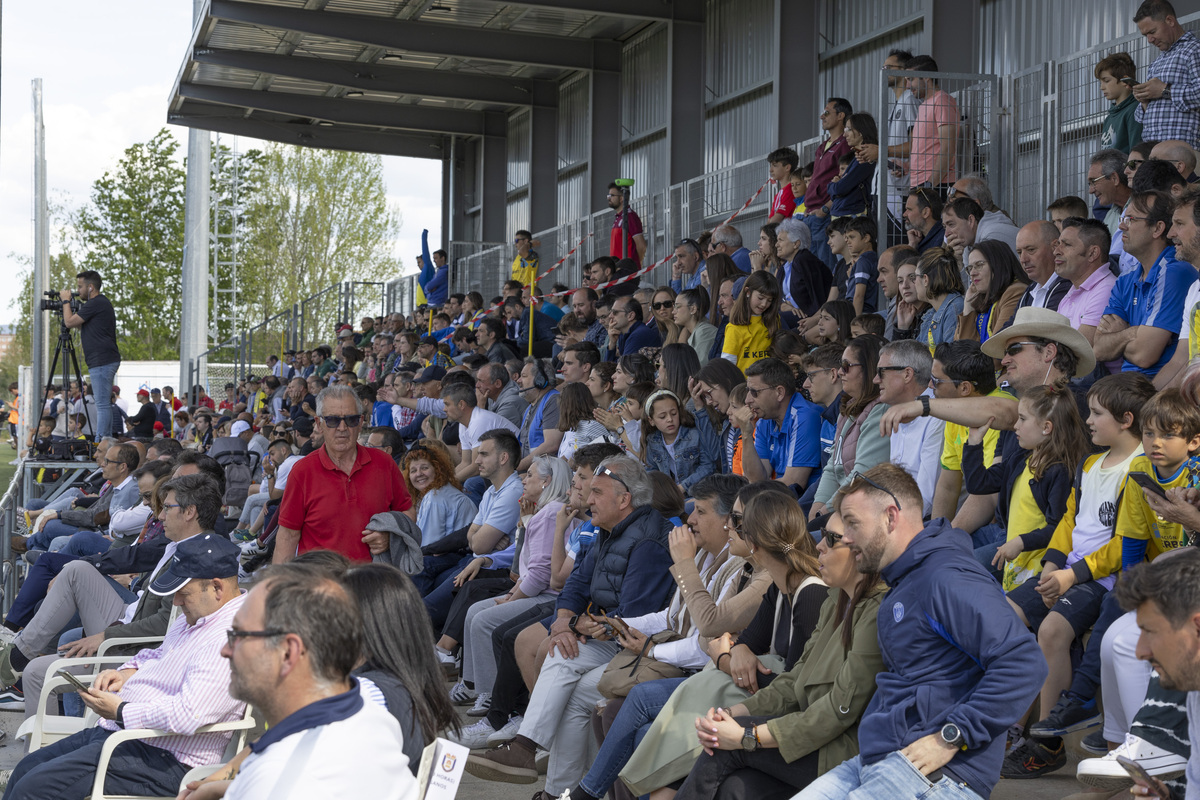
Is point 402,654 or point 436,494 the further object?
point 436,494

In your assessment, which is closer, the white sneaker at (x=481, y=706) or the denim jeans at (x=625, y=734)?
the denim jeans at (x=625, y=734)

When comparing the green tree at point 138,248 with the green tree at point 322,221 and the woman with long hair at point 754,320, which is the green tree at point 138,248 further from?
the woman with long hair at point 754,320

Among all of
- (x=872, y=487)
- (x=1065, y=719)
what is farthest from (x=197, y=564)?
(x=1065, y=719)

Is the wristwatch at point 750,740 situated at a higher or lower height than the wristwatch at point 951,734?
lower

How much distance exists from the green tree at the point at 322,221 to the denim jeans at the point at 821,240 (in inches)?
1254

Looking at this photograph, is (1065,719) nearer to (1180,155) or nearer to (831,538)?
(831,538)

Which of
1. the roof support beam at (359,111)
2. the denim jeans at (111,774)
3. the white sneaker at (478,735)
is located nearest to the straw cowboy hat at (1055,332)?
the white sneaker at (478,735)

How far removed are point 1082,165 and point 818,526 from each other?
5.01m

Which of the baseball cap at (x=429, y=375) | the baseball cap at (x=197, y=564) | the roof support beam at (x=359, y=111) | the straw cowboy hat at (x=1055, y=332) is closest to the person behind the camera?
the baseball cap at (x=197, y=564)

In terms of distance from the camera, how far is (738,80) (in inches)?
668

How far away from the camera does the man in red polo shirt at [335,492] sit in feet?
21.5

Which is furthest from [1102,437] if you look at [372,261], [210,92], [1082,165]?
[372,261]

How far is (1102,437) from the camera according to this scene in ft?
15.7

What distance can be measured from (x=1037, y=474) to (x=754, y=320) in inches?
160
